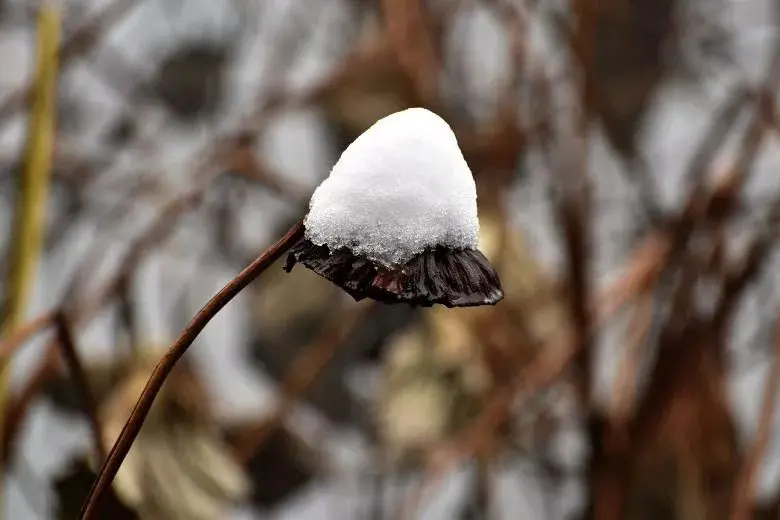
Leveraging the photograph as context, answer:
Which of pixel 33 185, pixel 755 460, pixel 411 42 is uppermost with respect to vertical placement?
pixel 411 42

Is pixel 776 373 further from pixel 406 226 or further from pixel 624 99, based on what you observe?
pixel 624 99

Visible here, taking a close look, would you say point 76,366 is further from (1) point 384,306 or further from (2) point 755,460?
(1) point 384,306

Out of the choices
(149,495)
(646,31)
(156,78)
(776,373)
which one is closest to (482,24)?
A: (646,31)

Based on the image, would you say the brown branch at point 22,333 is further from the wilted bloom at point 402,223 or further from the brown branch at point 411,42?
the brown branch at point 411,42

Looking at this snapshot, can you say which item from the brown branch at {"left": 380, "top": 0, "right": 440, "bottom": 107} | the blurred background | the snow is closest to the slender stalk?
the blurred background

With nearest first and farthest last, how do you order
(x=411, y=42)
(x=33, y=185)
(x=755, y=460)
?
(x=33, y=185) → (x=755, y=460) → (x=411, y=42)

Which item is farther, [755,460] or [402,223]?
[755,460]

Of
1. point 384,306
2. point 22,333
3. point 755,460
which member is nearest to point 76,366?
point 22,333

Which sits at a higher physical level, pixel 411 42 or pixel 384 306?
pixel 411 42
